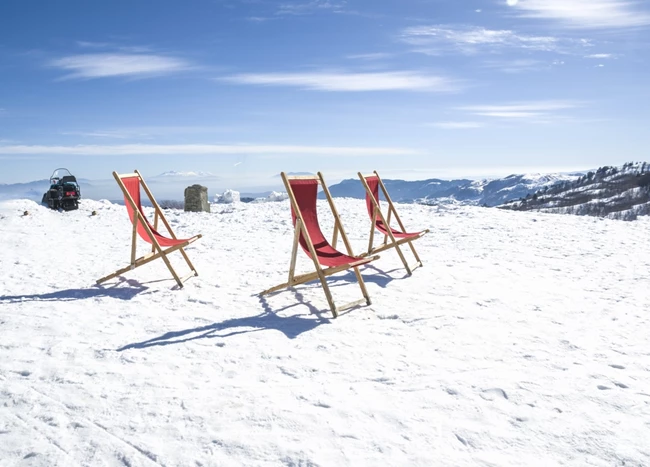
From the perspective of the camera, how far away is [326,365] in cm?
359

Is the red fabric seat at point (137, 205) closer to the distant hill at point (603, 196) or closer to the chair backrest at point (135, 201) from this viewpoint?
the chair backrest at point (135, 201)

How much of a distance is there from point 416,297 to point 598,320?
173 centimetres

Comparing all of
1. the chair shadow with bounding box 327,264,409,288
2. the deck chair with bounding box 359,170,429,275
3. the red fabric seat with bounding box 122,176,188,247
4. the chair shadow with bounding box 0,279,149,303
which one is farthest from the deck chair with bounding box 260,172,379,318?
the chair shadow with bounding box 0,279,149,303

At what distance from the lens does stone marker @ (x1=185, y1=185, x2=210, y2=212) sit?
1325cm

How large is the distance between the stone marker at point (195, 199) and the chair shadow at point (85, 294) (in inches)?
297

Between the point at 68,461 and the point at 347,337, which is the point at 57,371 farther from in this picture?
the point at 347,337

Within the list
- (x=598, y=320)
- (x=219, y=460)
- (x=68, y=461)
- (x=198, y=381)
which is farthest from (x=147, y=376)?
(x=598, y=320)

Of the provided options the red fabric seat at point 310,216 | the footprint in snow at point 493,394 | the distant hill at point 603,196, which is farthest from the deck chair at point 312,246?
the distant hill at point 603,196

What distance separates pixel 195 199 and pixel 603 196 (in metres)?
159

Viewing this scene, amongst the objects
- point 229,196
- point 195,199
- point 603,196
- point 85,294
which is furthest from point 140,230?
point 603,196

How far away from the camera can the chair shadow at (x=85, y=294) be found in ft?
17.2

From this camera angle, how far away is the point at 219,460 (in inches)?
97.7

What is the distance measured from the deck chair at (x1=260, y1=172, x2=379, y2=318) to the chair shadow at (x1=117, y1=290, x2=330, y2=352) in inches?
12.4

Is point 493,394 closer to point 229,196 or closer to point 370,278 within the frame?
point 370,278
